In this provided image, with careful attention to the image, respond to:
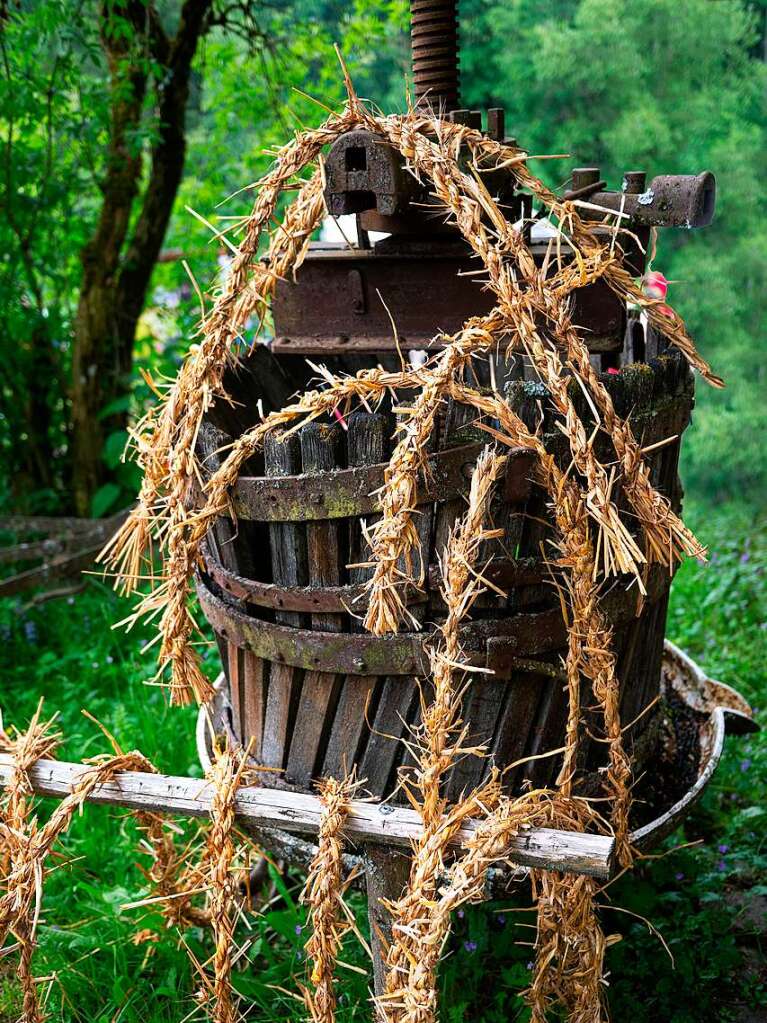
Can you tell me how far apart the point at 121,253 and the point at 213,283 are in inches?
119

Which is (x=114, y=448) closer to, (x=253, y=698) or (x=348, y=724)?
(x=253, y=698)

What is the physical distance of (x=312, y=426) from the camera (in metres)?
1.86

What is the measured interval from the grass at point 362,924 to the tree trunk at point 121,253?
1.55m

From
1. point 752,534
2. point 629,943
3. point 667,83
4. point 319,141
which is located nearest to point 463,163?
point 319,141

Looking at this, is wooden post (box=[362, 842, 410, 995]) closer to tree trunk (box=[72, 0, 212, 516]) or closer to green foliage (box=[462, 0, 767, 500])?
tree trunk (box=[72, 0, 212, 516])

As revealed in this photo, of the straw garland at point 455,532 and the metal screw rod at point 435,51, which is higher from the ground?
the metal screw rod at point 435,51

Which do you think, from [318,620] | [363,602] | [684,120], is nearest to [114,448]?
[318,620]

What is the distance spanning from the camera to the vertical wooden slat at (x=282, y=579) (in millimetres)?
1913

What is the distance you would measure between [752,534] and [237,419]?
166 inches

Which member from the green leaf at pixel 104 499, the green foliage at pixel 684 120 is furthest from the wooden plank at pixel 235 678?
the green foliage at pixel 684 120

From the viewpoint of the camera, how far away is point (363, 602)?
193 cm

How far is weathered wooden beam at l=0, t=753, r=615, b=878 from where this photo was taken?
5.59ft

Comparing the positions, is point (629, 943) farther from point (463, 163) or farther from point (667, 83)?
point (667, 83)

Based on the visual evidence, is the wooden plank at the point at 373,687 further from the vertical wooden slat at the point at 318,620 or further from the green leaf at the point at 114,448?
the green leaf at the point at 114,448
